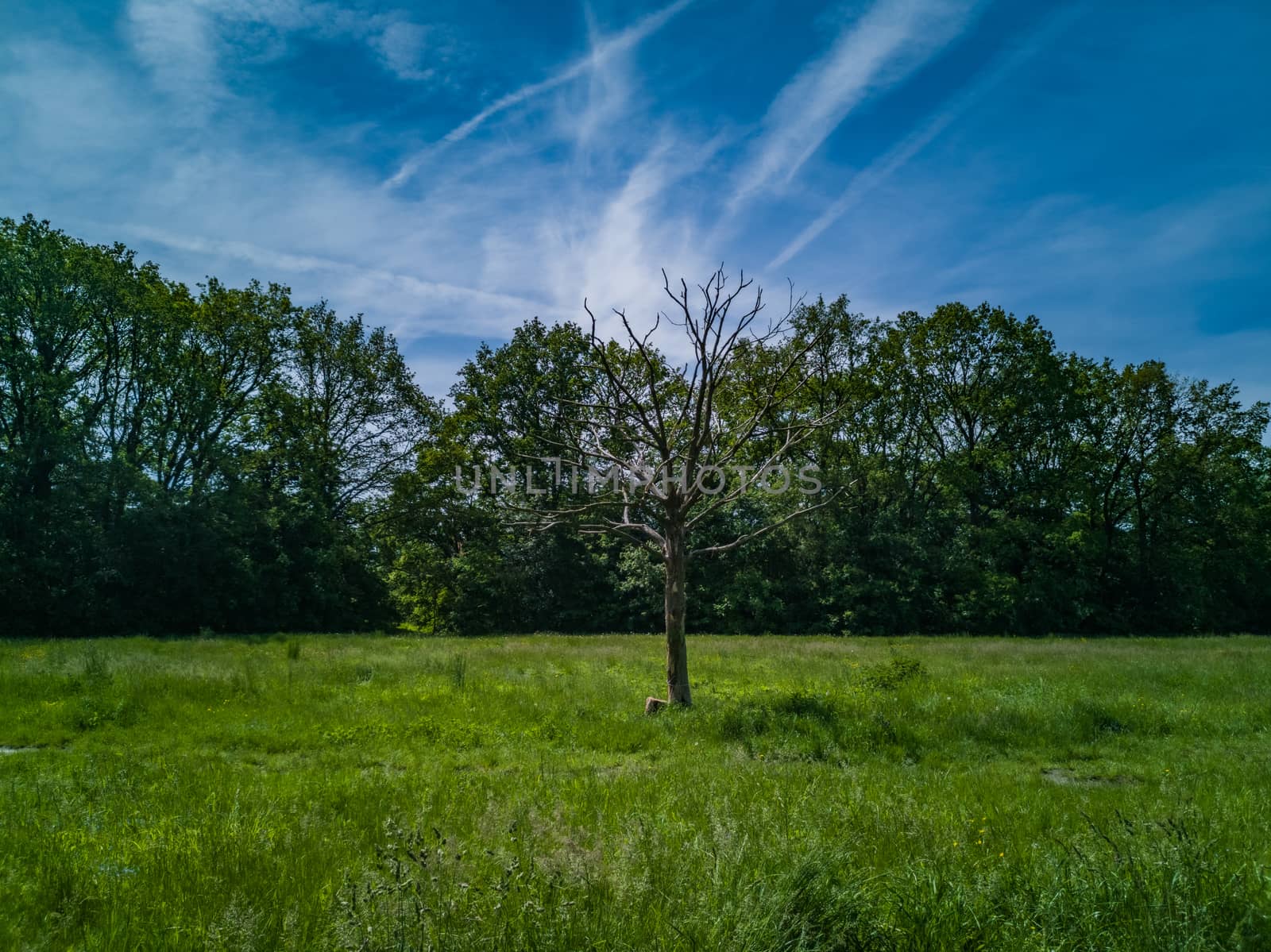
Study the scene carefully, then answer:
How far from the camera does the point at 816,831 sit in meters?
4.64

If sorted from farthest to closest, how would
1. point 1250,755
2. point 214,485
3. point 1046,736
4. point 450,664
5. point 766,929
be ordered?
point 214,485, point 450,664, point 1046,736, point 1250,755, point 766,929

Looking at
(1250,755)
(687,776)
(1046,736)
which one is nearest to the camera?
(687,776)

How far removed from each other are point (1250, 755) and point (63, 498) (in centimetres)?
3397

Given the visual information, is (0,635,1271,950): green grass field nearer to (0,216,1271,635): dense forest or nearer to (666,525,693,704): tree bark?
(666,525,693,704): tree bark

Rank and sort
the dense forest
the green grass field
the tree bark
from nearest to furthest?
1. the green grass field
2. the tree bark
3. the dense forest

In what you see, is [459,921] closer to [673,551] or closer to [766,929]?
[766,929]

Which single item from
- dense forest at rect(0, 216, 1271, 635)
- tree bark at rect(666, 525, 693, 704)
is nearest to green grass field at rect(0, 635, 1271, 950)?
tree bark at rect(666, 525, 693, 704)

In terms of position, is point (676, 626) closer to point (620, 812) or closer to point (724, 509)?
point (620, 812)

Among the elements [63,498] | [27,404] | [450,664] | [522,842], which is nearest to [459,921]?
[522,842]

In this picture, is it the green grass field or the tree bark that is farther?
the tree bark

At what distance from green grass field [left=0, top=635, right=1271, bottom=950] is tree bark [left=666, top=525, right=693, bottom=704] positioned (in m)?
0.83

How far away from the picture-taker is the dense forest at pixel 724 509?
2848 cm

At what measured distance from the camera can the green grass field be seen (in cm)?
339

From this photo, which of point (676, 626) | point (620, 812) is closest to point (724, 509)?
point (676, 626)
